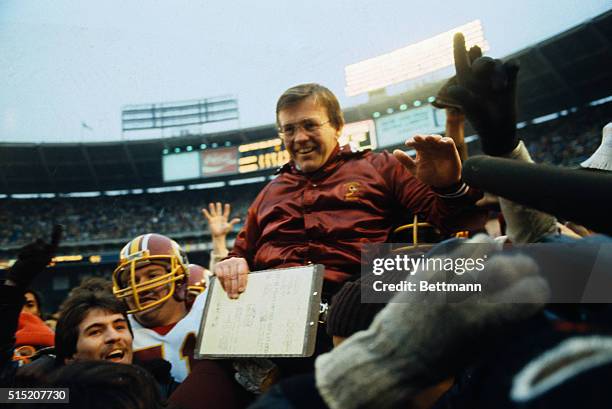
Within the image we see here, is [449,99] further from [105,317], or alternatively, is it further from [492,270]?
[105,317]

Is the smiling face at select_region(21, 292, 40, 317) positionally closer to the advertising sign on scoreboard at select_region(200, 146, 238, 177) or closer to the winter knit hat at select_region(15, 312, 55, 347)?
the winter knit hat at select_region(15, 312, 55, 347)

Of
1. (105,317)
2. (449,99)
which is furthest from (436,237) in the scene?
(105,317)

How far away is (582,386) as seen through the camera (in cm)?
44

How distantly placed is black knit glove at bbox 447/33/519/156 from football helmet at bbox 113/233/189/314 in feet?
5.98

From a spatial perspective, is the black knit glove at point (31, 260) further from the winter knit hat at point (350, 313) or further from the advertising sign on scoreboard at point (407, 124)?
the advertising sign on scoreboard at point (407, 124)

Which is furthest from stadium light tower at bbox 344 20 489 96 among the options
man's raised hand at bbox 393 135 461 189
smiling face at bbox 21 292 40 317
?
man's raised hand at bbox 393 135 461 189

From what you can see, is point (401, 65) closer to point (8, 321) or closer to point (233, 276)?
point (233, 276)

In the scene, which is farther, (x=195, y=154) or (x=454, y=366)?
(x=195, y=154)

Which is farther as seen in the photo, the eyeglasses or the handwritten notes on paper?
the eyeglasses

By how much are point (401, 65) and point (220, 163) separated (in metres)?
9.72

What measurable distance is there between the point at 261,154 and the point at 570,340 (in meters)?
19.9

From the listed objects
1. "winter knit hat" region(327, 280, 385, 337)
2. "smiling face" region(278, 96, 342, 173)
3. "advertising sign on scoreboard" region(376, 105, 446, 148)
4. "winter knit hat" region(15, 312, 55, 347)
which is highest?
"advertising sign on scoreboard" region(376, 105, 446, 148)

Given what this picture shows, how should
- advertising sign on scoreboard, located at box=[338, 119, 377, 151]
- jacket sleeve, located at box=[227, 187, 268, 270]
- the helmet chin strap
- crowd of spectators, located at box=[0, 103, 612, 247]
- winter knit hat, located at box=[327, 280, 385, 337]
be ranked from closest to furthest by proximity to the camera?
1. winter knit hat, located at box=[327, 280, 385, 337]
2. jacket sleeve, located at box=[227, 187, 268, 270]
3. the helmet chin strap
4. crowd of spectators, located at box=[0, 103, 612, 247]
5. advertising sign on scoreboard, located at box=[338, 119, 377, 151]

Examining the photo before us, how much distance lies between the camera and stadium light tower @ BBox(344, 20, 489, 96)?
1812 cm
